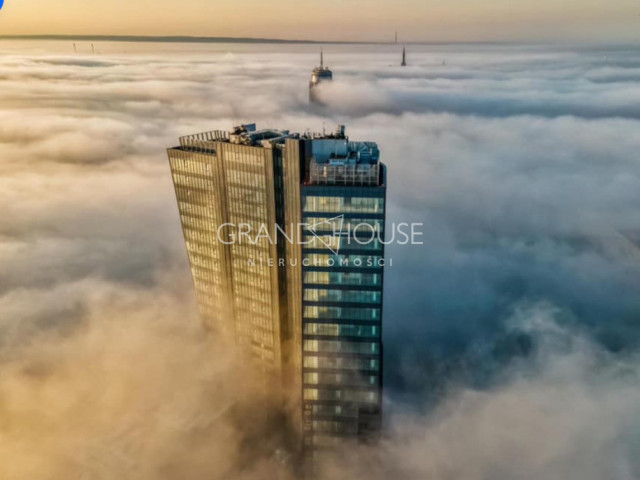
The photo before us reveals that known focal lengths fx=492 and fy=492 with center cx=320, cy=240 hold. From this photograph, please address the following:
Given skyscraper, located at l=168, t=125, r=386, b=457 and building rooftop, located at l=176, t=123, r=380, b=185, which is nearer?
building rooftop, located at l=176, t=123, r=380, b=185

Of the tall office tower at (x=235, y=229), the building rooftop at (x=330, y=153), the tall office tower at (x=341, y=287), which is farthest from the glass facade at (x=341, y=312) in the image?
the tall office tower at (x=235, y=229)

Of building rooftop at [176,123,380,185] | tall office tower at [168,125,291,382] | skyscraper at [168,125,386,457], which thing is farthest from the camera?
tall office tower at [168,125,291,382]

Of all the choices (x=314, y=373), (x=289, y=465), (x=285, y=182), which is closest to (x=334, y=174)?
(x=285, y=182)

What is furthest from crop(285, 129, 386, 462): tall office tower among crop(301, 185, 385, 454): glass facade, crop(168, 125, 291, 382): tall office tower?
crop(168, 125, 291, 382): tall office tower

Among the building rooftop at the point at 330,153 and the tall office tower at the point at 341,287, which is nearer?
the building rooftop at the point at 330,153

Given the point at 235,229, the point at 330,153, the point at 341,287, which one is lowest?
the point at 341,287

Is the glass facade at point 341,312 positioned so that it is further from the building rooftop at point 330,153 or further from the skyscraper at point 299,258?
the building rooftop at point 330,153

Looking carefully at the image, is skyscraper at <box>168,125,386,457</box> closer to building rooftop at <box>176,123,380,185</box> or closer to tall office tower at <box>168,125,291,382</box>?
building rooftop at <box>176,123,380,185</box>

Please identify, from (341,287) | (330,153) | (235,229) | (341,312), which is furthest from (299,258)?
(330,153)

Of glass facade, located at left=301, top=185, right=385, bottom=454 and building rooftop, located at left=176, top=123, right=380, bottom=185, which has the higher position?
building rooftop, located at left=176, top=123, right=380, bottom=185

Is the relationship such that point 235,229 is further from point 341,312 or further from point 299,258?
point 341,312
